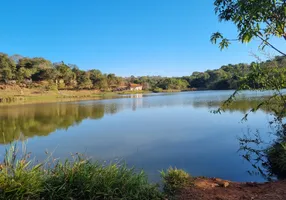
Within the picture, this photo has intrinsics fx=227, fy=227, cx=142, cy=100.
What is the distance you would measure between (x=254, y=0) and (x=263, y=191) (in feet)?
9.38

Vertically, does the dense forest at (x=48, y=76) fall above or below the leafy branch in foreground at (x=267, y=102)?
above

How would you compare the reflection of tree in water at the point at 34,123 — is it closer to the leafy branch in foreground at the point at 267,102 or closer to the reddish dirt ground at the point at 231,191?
the reddish dirt ground at the point at 231,191

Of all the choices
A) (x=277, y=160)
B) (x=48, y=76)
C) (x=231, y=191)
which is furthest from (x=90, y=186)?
(x=48, y=76)

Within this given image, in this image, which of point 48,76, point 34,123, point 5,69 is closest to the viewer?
point 34,123

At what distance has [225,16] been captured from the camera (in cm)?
398

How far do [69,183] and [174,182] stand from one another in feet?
6.17

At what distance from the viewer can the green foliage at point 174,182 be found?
3.85m

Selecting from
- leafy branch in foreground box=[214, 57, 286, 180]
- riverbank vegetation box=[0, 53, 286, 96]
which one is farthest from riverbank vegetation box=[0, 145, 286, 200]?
riverbank vegetation box=[0, 53, 286, 96]

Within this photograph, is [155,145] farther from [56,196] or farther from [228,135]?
[56,196]

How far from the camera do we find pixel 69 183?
3111 millimetres

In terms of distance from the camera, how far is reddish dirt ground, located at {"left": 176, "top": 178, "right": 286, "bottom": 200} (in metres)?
3.36

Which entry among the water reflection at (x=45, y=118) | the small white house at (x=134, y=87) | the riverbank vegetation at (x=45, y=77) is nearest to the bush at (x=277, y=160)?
the water reflection at (x=45, y=118)

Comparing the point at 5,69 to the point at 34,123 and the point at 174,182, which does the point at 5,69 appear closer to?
the point at 34,123

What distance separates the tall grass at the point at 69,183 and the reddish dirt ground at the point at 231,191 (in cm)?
59
